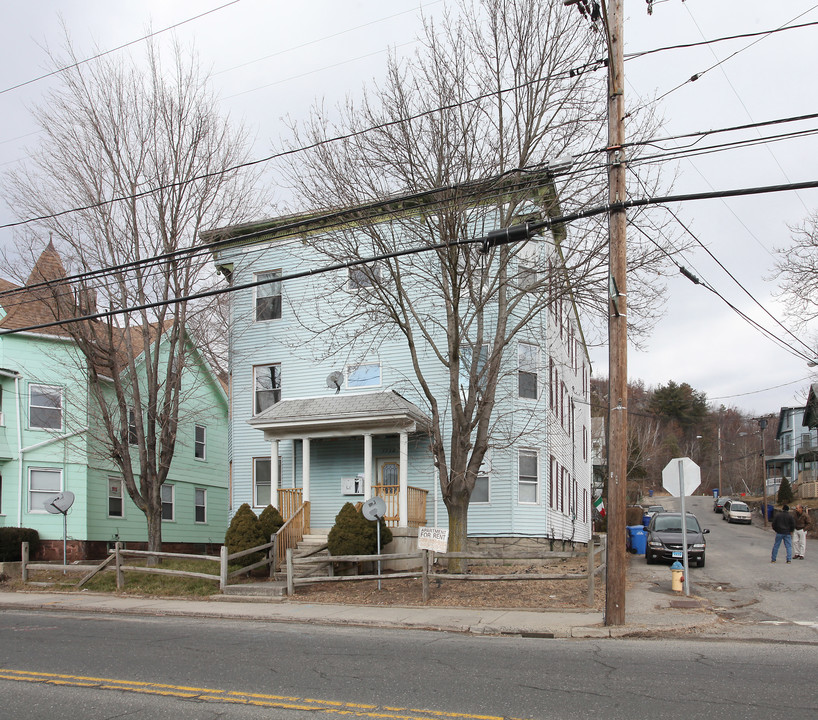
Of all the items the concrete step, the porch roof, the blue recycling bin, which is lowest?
the blue recycling bin

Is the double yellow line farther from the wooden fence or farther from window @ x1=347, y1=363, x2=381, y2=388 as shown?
window @ x1=347, y1=363, x2=381, y2=388

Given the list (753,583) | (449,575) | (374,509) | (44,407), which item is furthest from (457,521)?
(44,407)

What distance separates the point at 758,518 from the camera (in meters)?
55.5

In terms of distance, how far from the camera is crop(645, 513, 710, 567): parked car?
21892mm

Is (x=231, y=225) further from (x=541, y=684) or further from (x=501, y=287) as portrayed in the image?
(x=541, y=684)

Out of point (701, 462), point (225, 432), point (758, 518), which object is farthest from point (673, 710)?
point (701, 462)

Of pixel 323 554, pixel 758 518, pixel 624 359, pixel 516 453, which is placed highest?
pixel 624 359

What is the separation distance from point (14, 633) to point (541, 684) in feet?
27.1

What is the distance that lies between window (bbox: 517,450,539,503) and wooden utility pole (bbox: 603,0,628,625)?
368 inches

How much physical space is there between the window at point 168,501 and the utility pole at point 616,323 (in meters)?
21.1

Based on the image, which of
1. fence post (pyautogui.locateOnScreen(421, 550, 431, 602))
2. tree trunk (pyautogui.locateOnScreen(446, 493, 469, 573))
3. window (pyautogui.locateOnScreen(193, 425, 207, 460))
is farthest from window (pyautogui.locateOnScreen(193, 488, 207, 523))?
fence post (pyautogui.locateOnScreen(421, 550, 431, 602))

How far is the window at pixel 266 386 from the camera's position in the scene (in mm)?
23312

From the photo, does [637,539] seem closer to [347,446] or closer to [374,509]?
[347,446]

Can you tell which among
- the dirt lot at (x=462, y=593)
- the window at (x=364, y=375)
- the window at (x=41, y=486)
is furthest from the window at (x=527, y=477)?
the window at (x=41, y=486)
